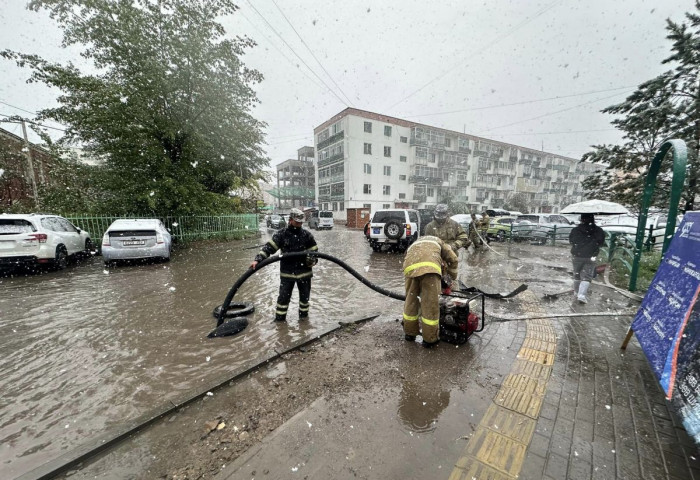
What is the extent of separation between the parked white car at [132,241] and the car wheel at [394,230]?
8.16 meters

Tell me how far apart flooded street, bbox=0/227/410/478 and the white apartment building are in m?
28.9

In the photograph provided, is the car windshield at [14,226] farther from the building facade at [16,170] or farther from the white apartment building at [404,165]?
the white apartment building at [404,165]

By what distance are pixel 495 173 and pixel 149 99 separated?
48509 mm

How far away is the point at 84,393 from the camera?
2.64 m

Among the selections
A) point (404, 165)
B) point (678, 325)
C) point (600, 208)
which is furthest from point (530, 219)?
point (404, 165)

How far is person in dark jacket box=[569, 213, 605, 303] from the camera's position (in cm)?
508

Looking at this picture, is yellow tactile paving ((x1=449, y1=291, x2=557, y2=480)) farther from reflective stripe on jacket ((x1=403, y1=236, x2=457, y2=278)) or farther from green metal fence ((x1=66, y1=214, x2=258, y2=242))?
green metal fence ((x1=66, y1=214, x2=258, y2=242))

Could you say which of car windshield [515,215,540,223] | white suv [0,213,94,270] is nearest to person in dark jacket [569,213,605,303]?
car windshield [515,215,540,223]

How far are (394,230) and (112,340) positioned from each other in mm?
9296

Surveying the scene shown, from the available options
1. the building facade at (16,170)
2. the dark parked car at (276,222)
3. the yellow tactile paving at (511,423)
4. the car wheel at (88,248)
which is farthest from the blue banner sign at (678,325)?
the dark parked car at (276,222)

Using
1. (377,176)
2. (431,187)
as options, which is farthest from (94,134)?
(431,187)

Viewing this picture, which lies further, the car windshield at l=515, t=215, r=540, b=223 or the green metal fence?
the car windshield at l=515, t=215, r=540, b=223

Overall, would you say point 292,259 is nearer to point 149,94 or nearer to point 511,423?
point 511,423

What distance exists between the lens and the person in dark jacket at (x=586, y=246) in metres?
5.08
